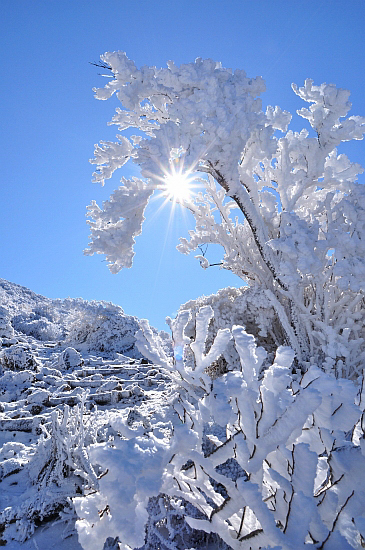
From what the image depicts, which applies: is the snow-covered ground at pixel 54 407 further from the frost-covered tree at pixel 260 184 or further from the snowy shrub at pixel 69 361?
the frost-covered tree at pixel 260 184

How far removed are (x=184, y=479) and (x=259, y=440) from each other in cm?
28

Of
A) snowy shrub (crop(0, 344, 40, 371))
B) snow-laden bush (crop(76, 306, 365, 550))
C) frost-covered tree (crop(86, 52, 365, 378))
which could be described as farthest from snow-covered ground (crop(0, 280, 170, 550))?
frost-covered tree (crop(86, 52, 365, 378))

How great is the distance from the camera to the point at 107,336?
362 inches

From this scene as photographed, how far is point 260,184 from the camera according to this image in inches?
215

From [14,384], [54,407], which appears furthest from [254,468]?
[14,384]

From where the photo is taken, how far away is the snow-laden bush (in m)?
0.67

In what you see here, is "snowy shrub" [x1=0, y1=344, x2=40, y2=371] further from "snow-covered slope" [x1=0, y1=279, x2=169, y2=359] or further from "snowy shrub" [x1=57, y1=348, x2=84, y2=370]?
"snow-covered slope" [x1=0, y1=279, x2=169, y2=359]

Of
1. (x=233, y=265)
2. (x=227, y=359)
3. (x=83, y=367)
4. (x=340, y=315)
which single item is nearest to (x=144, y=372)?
(x=83, y=367)

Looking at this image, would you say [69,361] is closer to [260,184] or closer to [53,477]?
[53,477]

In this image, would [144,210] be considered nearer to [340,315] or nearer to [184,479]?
[340,315]

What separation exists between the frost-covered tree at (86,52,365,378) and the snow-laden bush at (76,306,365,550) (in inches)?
122

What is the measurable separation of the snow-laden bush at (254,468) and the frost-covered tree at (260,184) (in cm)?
309

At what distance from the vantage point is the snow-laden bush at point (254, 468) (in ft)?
2.21

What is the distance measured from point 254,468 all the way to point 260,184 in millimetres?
5176
